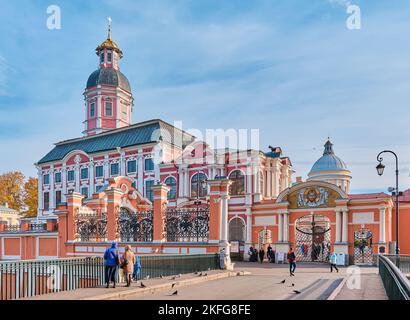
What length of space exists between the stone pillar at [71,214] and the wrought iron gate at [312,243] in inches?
574

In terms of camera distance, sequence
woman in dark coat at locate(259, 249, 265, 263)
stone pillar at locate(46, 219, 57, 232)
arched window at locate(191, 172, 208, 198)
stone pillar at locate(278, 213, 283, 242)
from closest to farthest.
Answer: stone pillar at locate(46, 219, 57, 232)
woman in dark coat at locate(259, 249, 265, 263)
stone pillar at locate(278, 213, 283, 242)
arched window at locate(191, 172, 208, 198)

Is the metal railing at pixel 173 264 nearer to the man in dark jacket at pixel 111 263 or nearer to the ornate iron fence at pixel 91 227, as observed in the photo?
the man in dark jacket at pixel 111 263

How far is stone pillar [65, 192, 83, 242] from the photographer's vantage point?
83.5ft

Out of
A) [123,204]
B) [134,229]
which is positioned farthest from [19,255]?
[134,229]

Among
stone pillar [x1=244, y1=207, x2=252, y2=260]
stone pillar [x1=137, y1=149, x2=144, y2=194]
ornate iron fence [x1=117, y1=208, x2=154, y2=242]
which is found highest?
stone pillar [x1=137, y1=149, x2=144, y2=194]

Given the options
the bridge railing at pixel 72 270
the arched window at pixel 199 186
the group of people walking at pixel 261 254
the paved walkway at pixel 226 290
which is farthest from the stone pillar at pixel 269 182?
the paved walkway at pixel 226 290

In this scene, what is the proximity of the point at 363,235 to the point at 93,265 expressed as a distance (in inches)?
827

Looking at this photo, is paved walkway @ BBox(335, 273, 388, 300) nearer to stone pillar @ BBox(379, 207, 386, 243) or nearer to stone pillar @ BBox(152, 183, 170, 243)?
stone pillar @ BBox(152, 183, 170, 243)

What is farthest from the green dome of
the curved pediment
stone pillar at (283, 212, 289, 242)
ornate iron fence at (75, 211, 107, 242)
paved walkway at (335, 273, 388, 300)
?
paved walkway at (335, 273, 388, 300)

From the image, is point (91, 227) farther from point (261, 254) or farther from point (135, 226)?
point (261, 254)

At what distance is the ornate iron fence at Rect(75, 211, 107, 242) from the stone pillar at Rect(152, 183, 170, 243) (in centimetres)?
388

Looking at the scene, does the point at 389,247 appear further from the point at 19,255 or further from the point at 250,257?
the point at 19,255

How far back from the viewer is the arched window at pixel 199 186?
40.2m

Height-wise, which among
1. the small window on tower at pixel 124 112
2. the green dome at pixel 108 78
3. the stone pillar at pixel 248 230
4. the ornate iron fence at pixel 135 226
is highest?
the green dome at pixel 108 78
